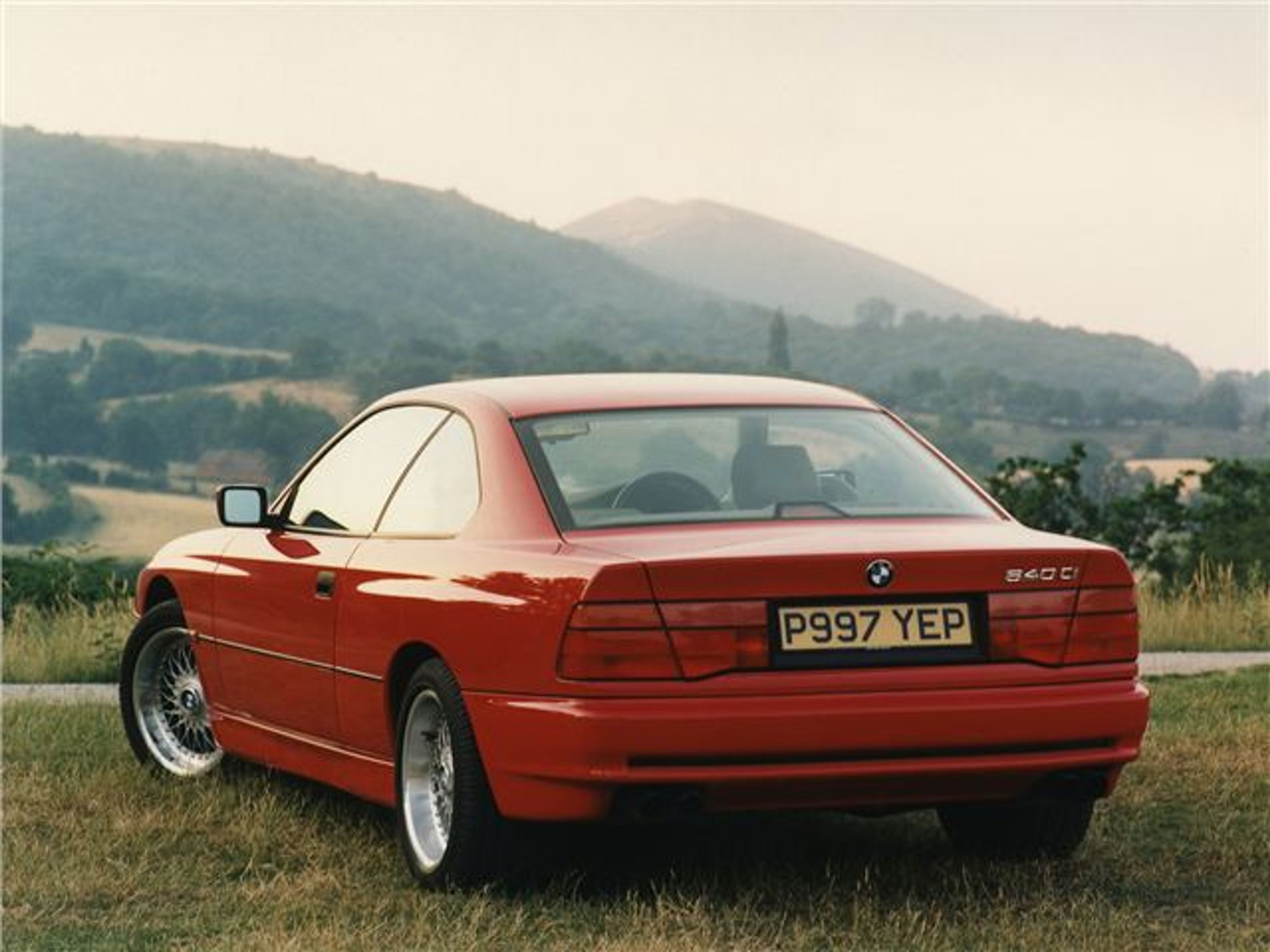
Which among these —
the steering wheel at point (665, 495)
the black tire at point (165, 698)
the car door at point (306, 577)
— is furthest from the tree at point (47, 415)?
the steering wheel at point (665, 495)

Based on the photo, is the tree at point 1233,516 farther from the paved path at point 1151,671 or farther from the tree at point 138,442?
the tree at point 138,442

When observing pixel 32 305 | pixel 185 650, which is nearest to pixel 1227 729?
pixel 185 650

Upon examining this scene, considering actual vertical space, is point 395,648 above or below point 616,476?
below

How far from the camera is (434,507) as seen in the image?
7422 mm

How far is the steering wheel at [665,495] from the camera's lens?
22.8ft

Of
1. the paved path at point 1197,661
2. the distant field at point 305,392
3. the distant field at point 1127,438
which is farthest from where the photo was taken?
the distant field at point 305,392

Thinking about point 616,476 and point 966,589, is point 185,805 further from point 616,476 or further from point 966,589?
point 966,589

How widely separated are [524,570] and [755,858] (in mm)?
1625

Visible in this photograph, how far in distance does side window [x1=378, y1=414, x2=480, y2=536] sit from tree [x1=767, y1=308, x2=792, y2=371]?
159 meters

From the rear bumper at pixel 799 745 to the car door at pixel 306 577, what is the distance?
1336 millimetres

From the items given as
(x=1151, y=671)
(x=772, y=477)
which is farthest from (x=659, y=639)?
(x=1151, y=671)

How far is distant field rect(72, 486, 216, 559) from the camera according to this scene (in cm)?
10669

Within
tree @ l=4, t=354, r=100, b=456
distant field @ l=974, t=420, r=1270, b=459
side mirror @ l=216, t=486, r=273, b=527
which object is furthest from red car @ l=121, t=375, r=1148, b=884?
tree @ l=4, t=354, r=100, b=456

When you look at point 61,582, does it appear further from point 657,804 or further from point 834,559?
point 834,559
